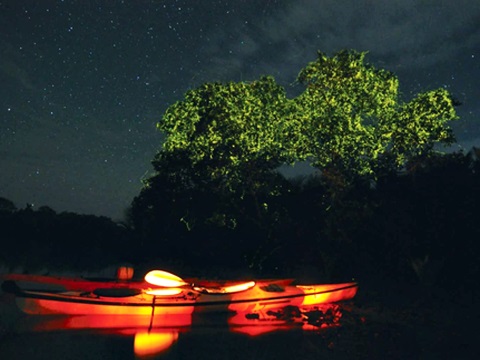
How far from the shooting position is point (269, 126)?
20531mm

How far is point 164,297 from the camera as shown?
42.8 ft

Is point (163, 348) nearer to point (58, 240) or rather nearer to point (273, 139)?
point (273, 139)

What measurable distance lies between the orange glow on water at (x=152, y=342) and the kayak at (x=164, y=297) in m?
1.95

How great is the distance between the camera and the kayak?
471 inches

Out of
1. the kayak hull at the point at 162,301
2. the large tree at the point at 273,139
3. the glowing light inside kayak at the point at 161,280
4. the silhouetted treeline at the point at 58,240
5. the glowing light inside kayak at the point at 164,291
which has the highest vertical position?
the large tree at the point at 273,139

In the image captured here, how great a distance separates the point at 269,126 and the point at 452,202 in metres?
8.73

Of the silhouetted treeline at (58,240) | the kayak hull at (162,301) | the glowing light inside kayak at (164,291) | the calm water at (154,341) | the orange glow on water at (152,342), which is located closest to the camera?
the calm water at (154,341)

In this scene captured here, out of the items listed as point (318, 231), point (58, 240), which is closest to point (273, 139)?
point (318, 231)

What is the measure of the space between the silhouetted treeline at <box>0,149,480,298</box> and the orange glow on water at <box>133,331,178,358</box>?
35.1 feet

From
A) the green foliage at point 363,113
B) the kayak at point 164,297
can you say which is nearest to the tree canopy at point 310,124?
the green foliage at point 363,113

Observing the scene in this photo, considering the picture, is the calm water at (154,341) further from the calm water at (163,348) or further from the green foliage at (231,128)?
the green foliage at (231,128)

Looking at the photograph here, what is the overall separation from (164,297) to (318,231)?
1272cm

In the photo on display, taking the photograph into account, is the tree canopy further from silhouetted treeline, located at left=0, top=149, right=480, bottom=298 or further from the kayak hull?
the kayak hull

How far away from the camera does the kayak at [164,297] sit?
39.2 ft
